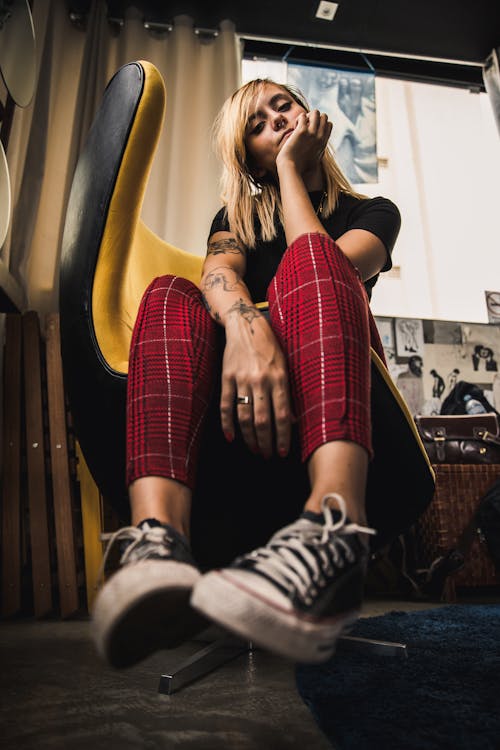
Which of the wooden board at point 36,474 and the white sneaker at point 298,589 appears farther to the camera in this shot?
the wooden board at point 36,474

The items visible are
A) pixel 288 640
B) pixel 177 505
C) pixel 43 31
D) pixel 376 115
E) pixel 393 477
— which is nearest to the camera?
pixel 288 640

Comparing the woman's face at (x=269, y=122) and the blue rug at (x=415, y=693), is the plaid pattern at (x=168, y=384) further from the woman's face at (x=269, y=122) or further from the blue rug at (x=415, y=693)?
the woman's face at (x=269, y=122)

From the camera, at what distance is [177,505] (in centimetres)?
62

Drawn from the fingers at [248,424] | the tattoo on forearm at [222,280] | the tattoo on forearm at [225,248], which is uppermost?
the tattoo on forearm at [225,248]

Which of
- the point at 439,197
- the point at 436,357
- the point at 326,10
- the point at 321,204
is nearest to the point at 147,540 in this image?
the point at 321,204

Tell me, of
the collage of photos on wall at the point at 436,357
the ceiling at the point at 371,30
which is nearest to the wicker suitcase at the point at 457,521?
the collage of photos on wall at the point at 436,357

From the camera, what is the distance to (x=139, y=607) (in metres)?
0.47

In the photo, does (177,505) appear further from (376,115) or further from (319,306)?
(376,115)

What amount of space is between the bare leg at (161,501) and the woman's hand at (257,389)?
0.33 ft

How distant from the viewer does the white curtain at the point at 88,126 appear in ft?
6.55

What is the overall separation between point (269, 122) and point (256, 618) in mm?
1156

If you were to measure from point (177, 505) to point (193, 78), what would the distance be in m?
2.50

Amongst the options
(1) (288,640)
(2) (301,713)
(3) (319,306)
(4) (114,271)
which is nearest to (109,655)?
(1) (288,640)

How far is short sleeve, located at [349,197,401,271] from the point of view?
1024 millimetres
